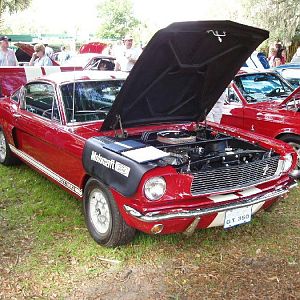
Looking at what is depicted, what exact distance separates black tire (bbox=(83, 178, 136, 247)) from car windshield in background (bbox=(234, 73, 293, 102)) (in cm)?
366

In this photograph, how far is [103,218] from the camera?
147 inches

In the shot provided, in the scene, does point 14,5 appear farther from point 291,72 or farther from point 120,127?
point 120,127

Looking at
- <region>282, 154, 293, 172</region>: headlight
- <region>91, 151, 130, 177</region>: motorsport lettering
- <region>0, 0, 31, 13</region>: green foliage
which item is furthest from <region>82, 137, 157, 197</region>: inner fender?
<region>0, 0, 31, 13</region>: green foliage

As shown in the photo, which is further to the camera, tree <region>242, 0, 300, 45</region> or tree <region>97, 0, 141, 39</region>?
tree <region>97, 0, 141, 39</region>

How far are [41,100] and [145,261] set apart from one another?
94.7 inches

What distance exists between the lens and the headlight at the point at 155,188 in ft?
10.3

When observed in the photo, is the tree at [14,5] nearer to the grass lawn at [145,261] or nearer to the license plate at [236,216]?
the grass lawn at [145,261]

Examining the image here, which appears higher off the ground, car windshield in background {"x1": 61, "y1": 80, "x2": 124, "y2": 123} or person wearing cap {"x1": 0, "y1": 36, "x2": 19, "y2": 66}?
person wearing cap {"x1": 0, "y1": 36, "x2": 19, "y2": 66}

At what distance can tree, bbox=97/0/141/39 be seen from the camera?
175 feet

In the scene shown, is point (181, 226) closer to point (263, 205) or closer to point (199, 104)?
point (263, 205)

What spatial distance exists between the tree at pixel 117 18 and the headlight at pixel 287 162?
168 ft

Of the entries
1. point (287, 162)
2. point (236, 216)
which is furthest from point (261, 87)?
point (236, 216)

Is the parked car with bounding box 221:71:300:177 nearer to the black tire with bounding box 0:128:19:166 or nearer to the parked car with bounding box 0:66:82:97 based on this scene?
the black tire with bounding box 0:128:19:166

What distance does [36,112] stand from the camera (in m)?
4.93
